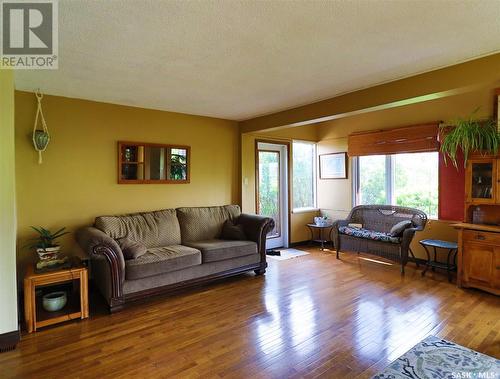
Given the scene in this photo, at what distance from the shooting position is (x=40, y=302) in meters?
3.13

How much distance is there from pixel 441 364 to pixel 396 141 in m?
3.62

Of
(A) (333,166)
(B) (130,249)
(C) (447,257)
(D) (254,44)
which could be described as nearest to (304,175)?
(A) (333,166)

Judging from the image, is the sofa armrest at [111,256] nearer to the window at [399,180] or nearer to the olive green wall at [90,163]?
the olive green wall at [90,163]

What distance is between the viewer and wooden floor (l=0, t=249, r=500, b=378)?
2156 mm

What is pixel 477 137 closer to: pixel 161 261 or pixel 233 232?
pixel 233 232

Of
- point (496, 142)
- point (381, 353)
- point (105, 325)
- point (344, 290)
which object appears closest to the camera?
point (381, 353)

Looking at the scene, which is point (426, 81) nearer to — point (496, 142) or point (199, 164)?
point (496, 142)

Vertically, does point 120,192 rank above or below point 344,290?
above

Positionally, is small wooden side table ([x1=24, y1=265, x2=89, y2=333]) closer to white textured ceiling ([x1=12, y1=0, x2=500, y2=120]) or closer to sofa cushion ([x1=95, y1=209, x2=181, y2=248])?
sofa cushion ([x1=95, y1=209, x2=181, y2=248])

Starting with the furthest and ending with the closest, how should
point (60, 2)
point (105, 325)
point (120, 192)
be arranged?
point (120, 192)
point (105, 325)
point (60, 2)

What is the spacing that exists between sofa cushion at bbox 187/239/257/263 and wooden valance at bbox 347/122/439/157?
2.69 m

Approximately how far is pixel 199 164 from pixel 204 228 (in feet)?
3.55

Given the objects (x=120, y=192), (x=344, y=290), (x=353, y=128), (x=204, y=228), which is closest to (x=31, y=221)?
(x=120, y=192)

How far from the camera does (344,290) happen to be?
3609 mm
